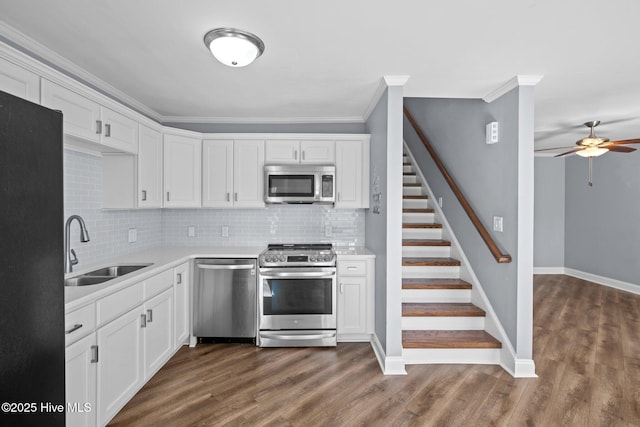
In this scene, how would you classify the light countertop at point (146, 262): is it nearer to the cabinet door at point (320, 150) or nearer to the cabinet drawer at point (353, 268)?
the cabinet drawer at point (353, 268)

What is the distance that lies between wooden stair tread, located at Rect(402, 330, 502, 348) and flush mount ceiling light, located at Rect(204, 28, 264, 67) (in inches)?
105

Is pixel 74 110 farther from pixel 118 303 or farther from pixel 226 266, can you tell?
pixel 226 266

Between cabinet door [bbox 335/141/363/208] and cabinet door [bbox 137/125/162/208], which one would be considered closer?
cabinet door [bbox 137/125/162/208]

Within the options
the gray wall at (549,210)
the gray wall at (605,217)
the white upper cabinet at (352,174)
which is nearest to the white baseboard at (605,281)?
the gray wall at (605,217)

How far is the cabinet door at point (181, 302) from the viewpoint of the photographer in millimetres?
3102

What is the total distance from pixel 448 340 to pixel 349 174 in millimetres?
1962

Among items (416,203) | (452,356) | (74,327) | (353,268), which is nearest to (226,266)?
(353,268)

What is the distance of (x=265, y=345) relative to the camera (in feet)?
10.9

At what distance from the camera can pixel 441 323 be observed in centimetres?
323

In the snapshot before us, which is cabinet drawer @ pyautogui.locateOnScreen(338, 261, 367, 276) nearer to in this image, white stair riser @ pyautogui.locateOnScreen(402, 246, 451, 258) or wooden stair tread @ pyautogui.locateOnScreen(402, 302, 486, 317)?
wooden stair tread @ pyautogui.locateOnScreen(402, 302, 486, 317)

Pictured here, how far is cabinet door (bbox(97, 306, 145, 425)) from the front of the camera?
6.61 ft

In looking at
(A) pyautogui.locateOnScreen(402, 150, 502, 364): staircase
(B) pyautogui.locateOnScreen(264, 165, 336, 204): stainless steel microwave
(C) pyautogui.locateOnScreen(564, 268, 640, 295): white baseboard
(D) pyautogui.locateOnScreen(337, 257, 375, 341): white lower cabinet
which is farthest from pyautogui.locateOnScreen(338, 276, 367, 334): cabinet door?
(C) pyautogui.locateOnScreen(564, 268, 640, 295): white baseboard

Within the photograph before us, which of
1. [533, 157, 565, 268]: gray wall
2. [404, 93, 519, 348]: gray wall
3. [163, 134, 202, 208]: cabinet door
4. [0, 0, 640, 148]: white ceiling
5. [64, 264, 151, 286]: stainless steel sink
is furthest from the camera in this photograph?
[533, 157, 565, 268]: gray wall

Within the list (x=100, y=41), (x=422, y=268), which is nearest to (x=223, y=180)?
(x=100, y=41)
